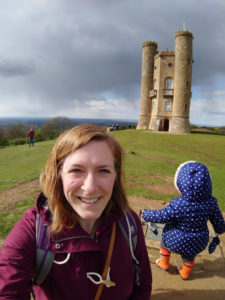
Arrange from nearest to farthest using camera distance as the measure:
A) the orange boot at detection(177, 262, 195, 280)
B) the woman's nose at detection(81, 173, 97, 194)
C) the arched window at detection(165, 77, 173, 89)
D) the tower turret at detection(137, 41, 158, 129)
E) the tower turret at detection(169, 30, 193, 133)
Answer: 1. the woman's nose at detection(81, 173, 97, 194)
2. the orange boot at detection(177, 262, 195, 280)
3. the tower turret at detection(169, 30, 193, 133)
4. the arched window at detection(165, 77, 173, 89)
5. the tower turret at detection(137, 41, 158, 129)

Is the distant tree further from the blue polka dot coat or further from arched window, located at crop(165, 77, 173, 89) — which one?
the blue polka dot coat

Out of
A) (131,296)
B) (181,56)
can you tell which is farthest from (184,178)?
(181,56)

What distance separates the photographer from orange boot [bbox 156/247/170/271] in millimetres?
2961

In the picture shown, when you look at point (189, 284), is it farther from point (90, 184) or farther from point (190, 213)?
point (90, 184)

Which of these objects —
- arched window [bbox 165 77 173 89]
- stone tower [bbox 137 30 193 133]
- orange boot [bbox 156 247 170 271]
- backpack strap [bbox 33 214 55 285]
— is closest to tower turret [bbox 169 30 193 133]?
→ stone tower [bbox 137 30 193 133]

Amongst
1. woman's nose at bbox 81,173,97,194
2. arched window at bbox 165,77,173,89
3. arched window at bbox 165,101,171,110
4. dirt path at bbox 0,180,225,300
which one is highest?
arched window at bbox 165,77,173,89

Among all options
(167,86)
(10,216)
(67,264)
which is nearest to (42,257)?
(67,264)

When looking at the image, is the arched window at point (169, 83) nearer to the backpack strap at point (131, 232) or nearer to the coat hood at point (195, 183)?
the coat hood at point (195, 183)

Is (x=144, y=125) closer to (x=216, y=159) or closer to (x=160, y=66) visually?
(x=160, y=66)

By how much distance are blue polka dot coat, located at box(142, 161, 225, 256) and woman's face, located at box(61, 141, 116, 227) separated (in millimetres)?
1474

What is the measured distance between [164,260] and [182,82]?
29.1 metres

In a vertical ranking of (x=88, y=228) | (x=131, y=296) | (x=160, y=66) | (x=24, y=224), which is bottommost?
(x=131, y=296)

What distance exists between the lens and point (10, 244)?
4.33ft

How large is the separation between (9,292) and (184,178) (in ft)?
7.06
